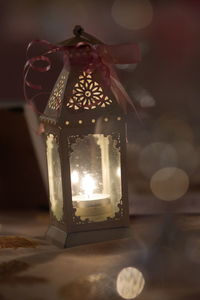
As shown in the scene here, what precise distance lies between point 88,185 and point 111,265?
288 mm

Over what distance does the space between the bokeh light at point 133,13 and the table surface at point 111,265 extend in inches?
28.9

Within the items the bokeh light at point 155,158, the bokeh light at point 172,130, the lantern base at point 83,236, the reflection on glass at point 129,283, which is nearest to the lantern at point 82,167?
the lantern base at point 83,236

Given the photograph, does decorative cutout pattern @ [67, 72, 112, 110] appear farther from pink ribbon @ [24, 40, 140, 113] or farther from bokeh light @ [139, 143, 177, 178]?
bokeh light @ [139, 143, 177, 178]

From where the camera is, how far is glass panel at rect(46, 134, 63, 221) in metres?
1.40

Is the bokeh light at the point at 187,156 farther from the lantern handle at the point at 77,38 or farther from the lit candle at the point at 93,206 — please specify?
the lantern handle at the point at 77,38

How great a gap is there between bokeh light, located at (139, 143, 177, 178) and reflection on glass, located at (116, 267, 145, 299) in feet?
2.28

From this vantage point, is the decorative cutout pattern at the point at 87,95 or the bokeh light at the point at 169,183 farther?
the bokeh light at the point at 169,183

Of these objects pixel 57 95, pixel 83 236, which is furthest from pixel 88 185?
pixel 57 95

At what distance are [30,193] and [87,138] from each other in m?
0.32

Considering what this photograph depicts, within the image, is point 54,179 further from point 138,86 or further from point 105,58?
point 138,86

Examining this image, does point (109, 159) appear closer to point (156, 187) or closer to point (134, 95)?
point (156, 187)

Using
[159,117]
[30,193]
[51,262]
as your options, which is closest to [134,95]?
[159,117]

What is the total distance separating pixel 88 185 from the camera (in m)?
1.45

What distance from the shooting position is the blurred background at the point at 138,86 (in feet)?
5.73
